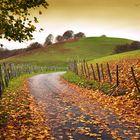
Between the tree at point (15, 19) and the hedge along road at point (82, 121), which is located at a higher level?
the tree at point (15, 19)

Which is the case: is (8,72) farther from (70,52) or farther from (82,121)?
(70,52)

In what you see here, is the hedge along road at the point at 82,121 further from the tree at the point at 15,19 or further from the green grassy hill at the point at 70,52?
the green grassy hill at the point at 70,52

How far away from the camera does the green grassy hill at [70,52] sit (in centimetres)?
11029

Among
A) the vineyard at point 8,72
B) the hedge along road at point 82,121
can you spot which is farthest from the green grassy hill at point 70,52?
the hedge along road at point 82,121

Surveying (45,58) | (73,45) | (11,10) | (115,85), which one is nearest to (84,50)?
(73,45)

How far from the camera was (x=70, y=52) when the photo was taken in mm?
122438

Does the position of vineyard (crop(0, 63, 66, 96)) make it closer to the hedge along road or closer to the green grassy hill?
the hedge along road

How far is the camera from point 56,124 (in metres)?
15.8

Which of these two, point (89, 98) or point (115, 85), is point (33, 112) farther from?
point (115, 85)

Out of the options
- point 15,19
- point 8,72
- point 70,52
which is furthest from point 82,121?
point 70,52

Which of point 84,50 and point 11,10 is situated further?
point 84,50

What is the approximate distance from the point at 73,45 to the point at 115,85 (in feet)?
353

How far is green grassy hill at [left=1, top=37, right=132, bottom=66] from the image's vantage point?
110287 millimetres

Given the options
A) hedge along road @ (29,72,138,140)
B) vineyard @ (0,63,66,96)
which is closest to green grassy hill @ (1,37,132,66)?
vineyard @ (0,63,66,96)
